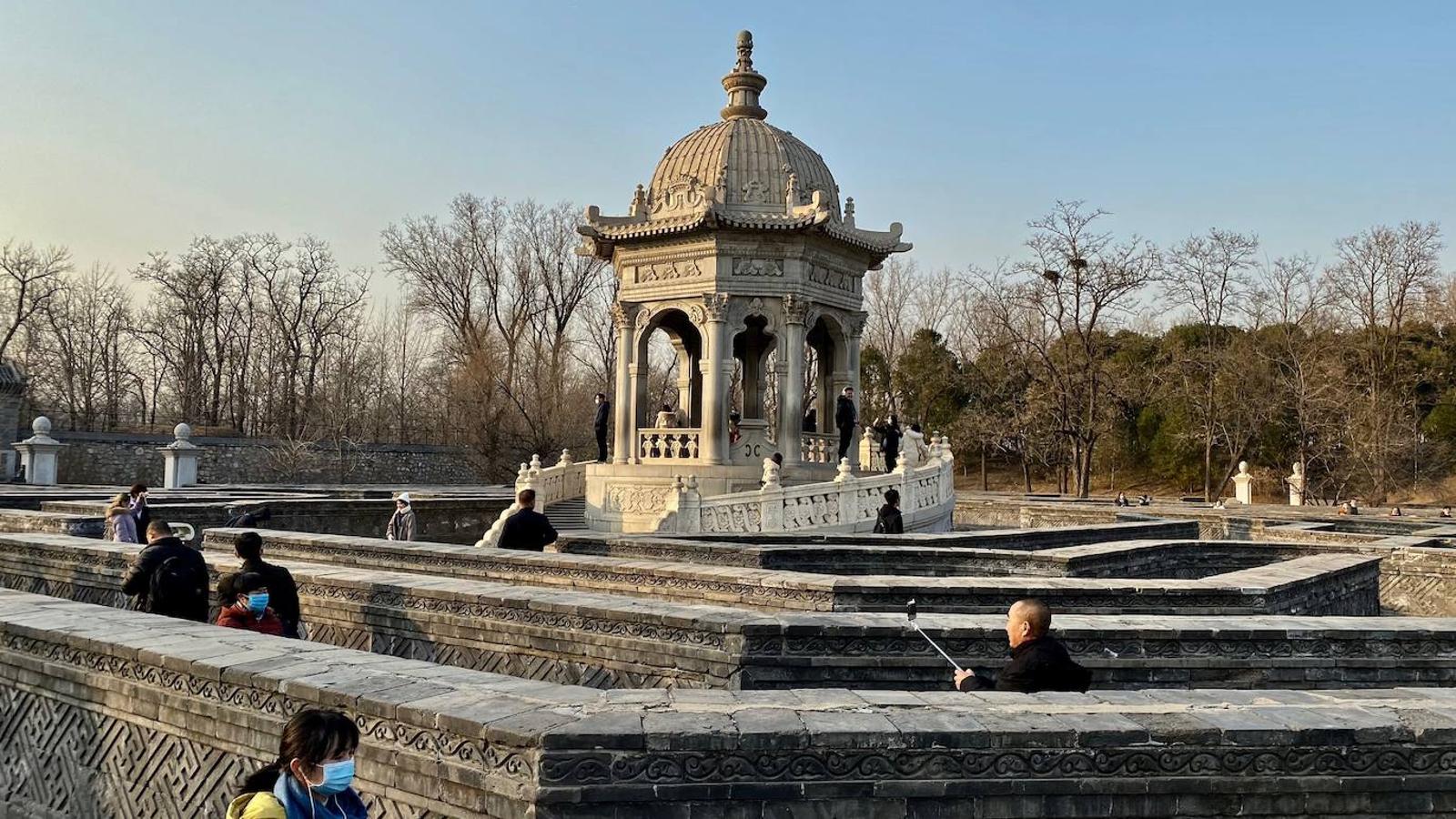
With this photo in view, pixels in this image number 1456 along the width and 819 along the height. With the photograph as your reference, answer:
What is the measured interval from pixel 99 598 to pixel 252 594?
4.58 meters

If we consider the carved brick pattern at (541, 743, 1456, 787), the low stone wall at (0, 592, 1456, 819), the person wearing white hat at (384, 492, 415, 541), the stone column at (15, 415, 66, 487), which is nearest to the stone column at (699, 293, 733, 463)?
the person wearing white hat at (384, 492, 415, 541)

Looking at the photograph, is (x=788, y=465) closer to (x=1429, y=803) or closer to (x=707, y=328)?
(x=707, y=328)

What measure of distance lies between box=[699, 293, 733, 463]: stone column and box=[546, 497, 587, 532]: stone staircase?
2641mm

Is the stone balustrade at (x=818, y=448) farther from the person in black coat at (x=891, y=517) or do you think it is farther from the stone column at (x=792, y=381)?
the person in black coat at (x=891, y=517)

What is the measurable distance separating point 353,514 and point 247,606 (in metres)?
13.5

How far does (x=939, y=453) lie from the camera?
1948 centimetres

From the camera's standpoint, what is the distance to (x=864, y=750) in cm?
315

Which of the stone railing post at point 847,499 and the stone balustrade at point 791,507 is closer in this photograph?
the stone balustrade at point 791,507

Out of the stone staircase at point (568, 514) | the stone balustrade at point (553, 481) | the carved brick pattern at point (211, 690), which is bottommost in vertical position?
the stone staircase at point (568, 514)

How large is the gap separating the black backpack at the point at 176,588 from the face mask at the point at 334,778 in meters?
4.20

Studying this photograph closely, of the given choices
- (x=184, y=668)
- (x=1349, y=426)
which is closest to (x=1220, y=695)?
(x=184, y=668)

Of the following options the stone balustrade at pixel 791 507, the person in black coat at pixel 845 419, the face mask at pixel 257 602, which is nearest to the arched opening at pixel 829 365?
the person in black coat at pixel 845 419

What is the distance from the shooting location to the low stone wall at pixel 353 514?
588 inches

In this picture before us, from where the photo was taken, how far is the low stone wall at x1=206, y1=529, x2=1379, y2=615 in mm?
6844
